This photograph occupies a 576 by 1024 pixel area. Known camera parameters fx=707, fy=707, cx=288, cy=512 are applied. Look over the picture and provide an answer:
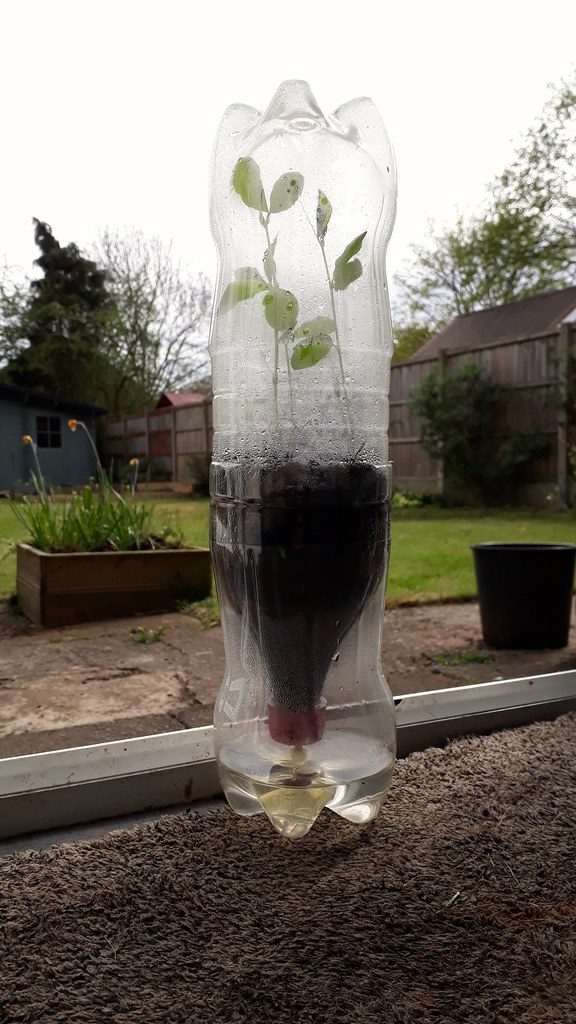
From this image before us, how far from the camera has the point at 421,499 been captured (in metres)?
5.24

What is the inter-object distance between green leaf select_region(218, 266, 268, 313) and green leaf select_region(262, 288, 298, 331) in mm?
15

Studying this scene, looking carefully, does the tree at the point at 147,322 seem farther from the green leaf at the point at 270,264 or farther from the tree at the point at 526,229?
the green leaf at the point at 270,264

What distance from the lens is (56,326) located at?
4.29 metres

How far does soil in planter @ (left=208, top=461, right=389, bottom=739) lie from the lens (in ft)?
2.10

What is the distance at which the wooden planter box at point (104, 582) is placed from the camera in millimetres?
2004

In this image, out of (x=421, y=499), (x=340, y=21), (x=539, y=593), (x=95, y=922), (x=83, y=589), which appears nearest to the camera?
(x=95, y=922)

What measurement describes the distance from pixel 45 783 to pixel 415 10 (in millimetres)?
1413

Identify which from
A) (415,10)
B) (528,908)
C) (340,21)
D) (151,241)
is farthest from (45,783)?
(151,241)

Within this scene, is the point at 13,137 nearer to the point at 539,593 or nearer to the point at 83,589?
the point at 83,589

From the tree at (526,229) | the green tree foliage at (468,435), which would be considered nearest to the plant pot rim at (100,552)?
the green tree foliage at (468,435)

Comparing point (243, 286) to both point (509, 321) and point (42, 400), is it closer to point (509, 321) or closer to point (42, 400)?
point (42, 400)

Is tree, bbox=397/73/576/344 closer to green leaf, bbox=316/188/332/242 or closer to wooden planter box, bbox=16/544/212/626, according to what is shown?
wooden planter box, bbox=16/544/212/626

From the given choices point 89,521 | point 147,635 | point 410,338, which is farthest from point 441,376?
point 410,338

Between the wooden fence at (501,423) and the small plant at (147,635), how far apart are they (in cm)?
245
